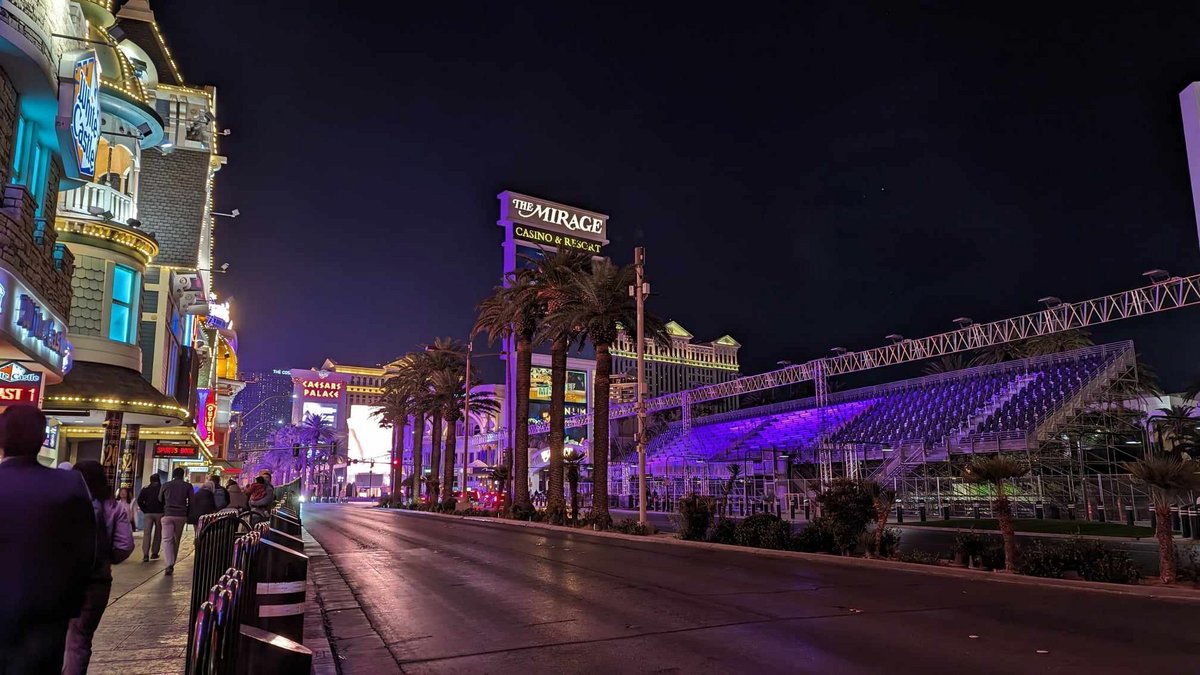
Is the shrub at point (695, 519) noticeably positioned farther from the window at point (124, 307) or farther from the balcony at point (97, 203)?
the balcony at point (97, 203)

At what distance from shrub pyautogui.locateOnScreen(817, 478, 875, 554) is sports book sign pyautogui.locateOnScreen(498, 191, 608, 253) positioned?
66257 millimetres

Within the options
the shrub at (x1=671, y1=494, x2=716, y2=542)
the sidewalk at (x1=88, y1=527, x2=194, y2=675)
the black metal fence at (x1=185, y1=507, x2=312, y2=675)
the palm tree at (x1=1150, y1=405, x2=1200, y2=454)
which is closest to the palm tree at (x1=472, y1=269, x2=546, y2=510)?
the shrub at (x1=671, y1=494, x2=716, y2=542)

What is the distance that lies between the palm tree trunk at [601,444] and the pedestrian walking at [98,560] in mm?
26639

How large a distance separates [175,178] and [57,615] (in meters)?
27.7

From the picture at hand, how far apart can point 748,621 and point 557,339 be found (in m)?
27.3

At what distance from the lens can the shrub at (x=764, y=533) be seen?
2128 cm

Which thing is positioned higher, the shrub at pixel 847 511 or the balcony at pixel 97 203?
the balcony at pixel 97 203

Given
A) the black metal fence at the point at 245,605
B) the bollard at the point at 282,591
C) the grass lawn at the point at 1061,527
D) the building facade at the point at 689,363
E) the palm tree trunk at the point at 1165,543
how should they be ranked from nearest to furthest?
1. the black metal fence at the point at 245,605
2. the bollard at the point at 282,591
3. the palm tree trunk at the point at 1165,543
4. the grass lawn at the point at 1061,527
5. the building facade at the point at 689,363

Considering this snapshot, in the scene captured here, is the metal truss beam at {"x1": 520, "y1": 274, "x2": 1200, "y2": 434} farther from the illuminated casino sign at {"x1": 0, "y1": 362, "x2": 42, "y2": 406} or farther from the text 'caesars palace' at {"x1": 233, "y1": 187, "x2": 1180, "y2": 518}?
the illuminated casino sign at {"x1": 0, "y1": 362, "x2": 42, "y2": 406}

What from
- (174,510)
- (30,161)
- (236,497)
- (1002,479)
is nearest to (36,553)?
(174,510)

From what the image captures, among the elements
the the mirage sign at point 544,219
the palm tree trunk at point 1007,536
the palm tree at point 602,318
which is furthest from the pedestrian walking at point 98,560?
the the mirage sign at point 544,219

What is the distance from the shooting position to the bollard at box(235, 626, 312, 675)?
411 centimetres

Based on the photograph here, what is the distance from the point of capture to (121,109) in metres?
21.7

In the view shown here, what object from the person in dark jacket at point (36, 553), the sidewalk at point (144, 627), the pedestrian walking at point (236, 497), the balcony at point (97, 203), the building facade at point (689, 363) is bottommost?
the sidewalk at point (144, 627)
